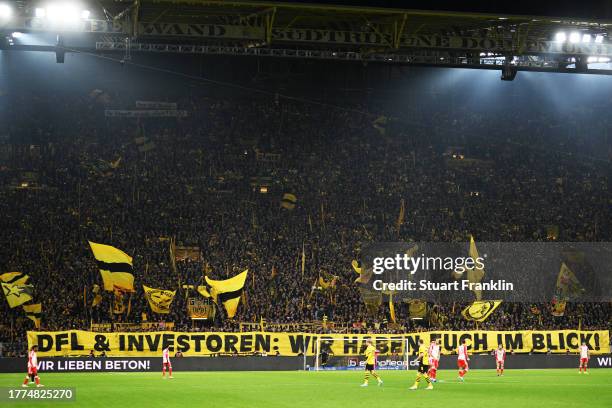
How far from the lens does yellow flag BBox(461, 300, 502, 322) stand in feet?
170

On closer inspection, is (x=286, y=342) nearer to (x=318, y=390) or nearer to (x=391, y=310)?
(x=391, y=310)

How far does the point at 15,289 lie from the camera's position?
47.8 meters

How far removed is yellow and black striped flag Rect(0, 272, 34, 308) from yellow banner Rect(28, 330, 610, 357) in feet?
11.4

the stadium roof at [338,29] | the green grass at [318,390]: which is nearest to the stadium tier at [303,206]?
the stadium roof at [338,29]

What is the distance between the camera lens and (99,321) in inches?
1970

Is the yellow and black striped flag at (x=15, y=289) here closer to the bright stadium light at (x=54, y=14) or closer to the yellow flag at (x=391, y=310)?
the bright stadium light at (x=54, y=14)

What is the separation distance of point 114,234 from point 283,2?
2392cm

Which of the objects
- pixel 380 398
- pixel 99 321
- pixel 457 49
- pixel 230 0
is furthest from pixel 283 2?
pixel 99 321

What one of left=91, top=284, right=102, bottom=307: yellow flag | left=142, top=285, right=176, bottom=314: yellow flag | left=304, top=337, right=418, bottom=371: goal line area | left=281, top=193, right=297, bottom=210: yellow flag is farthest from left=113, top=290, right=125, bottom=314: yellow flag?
left=281, top=193, right=297, bottom=210: yellow flag

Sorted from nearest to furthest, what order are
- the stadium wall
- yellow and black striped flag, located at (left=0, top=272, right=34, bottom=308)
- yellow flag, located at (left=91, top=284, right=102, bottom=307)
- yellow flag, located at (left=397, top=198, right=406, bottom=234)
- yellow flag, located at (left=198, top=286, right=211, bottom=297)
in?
the stadium wall → yellow and black striped flag, located at (left=0, top=272, right=34, bottom=308) → yellow flag, located at (left=198, top=286, right=211, bottom=297) → yellow flag, located at (left=91, top=284, right=102, bottom=307) → yellow flag, located at (left=397, top=198, right=406, bottom=234)

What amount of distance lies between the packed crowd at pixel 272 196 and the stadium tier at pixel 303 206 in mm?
173

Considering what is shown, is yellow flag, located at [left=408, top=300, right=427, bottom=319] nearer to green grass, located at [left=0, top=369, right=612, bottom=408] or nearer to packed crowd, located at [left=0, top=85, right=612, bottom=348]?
packed crowd, located at [left=0, top=85, right=612, bottom=348]

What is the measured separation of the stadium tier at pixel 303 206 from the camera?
39500 millimetres

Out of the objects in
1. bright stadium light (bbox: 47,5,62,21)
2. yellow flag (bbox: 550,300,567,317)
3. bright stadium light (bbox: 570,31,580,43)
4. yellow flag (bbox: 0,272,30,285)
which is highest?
bright stadium light (bbox: 570,31,580,43)
